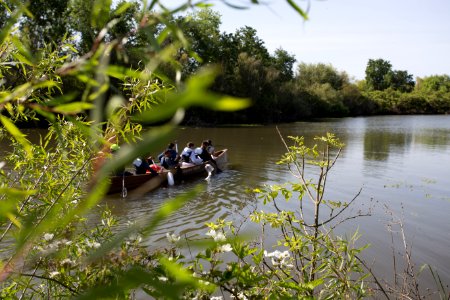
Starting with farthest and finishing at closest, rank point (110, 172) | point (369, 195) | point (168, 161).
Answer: point (168, 161)
point (369, 195)
point (110, 172)

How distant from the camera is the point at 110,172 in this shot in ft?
1.90

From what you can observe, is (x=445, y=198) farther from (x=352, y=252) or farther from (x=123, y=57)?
(x=123, y=57)

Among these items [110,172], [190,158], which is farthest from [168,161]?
[110,172]

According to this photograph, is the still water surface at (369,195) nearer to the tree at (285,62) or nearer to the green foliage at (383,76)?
the tree at (285,62)

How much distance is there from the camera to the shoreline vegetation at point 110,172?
0.54m

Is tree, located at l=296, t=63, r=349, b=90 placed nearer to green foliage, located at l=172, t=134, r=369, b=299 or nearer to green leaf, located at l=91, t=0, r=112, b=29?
green foliage, located at l=172, t=134, r=369, b=299

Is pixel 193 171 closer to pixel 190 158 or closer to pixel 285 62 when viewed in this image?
pixel 190 158

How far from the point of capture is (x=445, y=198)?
13523 millimetres

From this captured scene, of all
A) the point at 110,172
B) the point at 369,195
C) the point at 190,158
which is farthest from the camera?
the point at 190,158

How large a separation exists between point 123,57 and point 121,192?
11901 mm

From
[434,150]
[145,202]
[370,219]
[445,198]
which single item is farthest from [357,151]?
[145,202]

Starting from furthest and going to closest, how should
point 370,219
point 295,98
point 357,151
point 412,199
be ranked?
point 295,98
point 357,151
point 412,199
point 370,219

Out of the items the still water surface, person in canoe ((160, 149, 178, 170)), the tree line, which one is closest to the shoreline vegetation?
the still water surface

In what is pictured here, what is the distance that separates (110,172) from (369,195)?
14528mm
